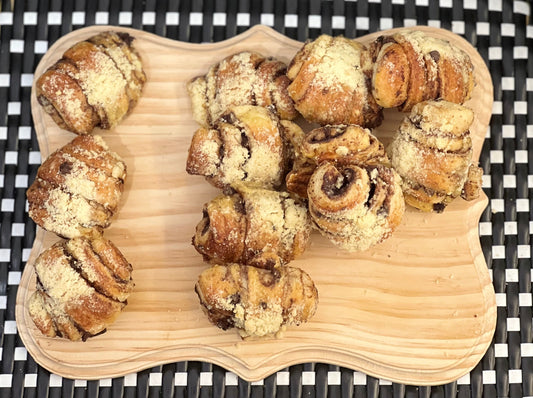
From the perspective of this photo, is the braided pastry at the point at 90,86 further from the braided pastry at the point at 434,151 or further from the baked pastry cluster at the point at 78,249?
the braided pastry at the point at 434,151

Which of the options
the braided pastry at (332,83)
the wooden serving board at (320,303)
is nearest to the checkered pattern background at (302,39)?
the wooden serving board at (320,303)

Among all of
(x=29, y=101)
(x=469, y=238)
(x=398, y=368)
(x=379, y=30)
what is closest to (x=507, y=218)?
(x=469, y=238)

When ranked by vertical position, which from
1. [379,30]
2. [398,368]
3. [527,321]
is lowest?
[398,368]

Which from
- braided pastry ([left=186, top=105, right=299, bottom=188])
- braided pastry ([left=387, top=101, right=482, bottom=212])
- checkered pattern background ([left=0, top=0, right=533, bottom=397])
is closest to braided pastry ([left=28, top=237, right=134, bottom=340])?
checkered pattern background ([left=0, top=0, right=533, bottom=397])

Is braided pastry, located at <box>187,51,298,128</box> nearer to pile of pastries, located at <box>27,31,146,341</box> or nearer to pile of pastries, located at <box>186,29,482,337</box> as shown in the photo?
pile of pastries, located at <box>186,29,482,337</box>

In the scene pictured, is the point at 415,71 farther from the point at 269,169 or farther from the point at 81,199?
the point at 81,199

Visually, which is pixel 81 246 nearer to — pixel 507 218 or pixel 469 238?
pixel 469 238

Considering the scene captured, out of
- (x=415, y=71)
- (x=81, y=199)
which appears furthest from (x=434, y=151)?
(x=81, y=199)
